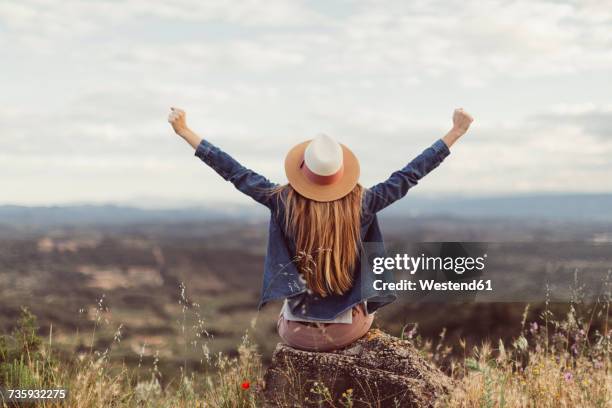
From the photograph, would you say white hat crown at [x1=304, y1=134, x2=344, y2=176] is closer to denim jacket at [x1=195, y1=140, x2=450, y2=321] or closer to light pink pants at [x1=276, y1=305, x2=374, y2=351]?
denim jacket at [x1=195, y1=140, x2=450, y2=321]

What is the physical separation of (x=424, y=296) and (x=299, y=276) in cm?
109

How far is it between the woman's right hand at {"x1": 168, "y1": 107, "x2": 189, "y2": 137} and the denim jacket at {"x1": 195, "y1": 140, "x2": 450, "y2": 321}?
21 centimetres

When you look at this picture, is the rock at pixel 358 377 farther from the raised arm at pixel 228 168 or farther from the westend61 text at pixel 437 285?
the raised arm at pixel 228 168

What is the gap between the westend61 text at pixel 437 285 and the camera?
16.6 feet

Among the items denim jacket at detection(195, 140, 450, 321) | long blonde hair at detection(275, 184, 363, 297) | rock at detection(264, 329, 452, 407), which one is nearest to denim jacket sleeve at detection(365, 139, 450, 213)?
denim jacket at detection(195, 140, 450, 321)

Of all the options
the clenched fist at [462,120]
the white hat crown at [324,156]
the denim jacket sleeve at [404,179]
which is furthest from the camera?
the clenched fist at [462,120]

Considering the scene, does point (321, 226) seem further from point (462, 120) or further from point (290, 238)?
point (462, 120)

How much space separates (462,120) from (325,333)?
1.81m

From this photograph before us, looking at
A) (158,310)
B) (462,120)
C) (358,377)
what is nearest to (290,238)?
(358,377)

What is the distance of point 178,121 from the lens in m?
4.95

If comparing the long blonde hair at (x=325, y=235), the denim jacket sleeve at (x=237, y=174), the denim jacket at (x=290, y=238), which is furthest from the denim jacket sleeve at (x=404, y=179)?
the denim jacket sleeve at (x=237, y=174)

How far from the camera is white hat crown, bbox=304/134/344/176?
4.67m

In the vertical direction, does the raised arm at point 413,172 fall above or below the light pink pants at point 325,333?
above

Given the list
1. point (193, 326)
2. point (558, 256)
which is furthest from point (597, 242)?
point (193, 326)
